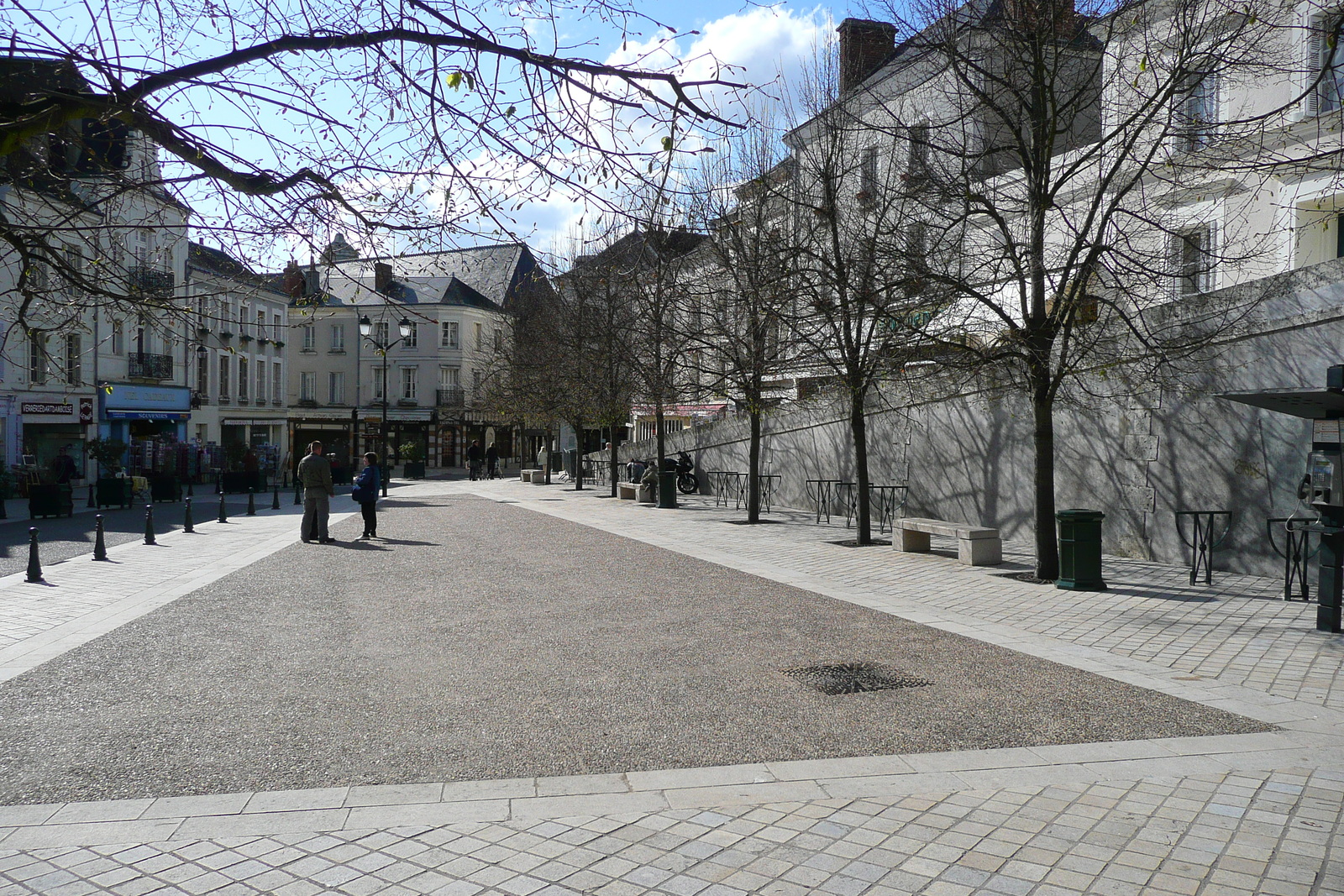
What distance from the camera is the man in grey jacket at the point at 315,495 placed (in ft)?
56.9

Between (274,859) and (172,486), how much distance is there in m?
27.6

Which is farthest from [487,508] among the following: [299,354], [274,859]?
[299,354]

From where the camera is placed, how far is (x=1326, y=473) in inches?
400

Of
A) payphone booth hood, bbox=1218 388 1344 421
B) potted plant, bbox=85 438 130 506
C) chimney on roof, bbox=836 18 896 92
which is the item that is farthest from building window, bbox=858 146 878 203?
potted plant, bbox=85 438 130 506

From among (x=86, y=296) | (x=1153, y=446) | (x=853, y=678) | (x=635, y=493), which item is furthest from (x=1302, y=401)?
(x=635, y=493)

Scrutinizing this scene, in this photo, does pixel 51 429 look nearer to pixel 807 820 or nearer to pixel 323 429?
pixel 323 429

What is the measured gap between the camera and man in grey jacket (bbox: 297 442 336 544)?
1734 cm

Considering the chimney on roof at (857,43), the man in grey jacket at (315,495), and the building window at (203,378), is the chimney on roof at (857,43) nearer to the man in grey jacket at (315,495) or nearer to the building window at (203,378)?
the man in grey jacket at (315,495)

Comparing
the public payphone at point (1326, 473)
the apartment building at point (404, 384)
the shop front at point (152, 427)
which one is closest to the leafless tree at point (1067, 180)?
the public payphone at point (1326, 473)

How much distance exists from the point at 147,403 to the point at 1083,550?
3859 cm

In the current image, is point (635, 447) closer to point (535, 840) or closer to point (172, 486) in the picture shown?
point (172, 486)

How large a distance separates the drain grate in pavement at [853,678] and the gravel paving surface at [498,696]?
0.13 meters

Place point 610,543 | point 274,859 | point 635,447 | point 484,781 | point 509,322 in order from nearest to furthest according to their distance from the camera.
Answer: point 274,859 → point 484,781 → point 610,543 → point 635,447 → point 509,322

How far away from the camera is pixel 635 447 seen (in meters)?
39.6
